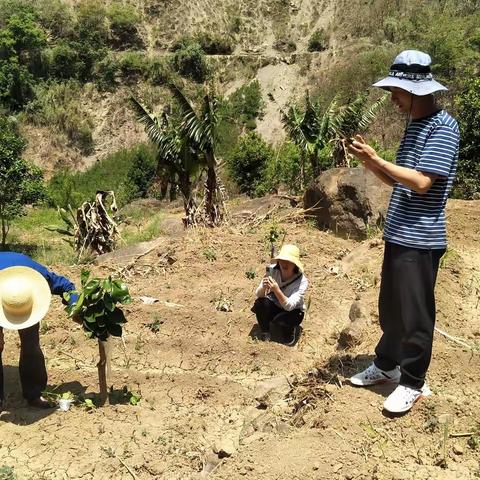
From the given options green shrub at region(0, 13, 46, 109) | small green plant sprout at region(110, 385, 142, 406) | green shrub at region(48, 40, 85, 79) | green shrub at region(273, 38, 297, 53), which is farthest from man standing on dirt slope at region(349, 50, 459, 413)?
green shrub at region(273, 38, 297, 53)

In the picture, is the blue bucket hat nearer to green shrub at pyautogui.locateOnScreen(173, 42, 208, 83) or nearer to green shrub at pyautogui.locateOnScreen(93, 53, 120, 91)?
green shrub at pyautogui.locateOnScreen(93, 53, 120, 91)

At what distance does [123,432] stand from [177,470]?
48 cm

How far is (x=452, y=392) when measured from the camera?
361 centimetres

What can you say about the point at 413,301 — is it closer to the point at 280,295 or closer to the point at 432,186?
the point at 432,186

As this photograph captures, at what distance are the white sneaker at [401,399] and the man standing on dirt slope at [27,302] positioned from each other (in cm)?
201

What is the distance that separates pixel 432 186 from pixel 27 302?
2445 mm

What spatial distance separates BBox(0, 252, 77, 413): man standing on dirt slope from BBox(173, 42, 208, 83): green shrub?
1276 inches

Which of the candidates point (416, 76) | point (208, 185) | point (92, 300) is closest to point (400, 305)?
point (416, 76)

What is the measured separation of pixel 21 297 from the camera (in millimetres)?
3576

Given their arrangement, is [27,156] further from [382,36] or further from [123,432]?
[123,432]

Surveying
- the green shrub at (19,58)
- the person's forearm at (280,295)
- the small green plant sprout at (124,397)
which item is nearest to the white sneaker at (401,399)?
the person's forearm at (280,295)

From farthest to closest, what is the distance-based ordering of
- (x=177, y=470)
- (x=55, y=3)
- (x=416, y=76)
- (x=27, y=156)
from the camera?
(x=55, y=3), (x=27, y=156), (x=177, y=470), (x=416, y=76)

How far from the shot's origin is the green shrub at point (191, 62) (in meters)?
34.3

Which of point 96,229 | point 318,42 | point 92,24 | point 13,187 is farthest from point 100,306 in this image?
point 318,42
